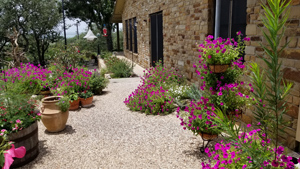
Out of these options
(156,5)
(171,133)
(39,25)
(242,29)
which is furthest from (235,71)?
(39,25)

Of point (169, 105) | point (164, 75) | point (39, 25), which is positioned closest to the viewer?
point (169, 105)

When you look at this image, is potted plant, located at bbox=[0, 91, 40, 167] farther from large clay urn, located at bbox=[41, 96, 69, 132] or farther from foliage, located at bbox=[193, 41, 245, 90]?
foliage, located at bbox=[193, 41, 245, 90]

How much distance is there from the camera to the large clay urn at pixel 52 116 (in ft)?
14.2

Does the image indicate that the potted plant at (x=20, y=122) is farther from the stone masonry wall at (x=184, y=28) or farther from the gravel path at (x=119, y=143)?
the stone masonry wall at (x=184, y=28)

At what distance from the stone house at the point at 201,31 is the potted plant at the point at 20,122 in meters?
3.11

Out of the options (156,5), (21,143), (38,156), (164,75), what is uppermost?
(156,5)

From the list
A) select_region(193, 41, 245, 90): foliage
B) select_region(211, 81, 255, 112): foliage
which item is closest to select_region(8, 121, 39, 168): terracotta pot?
select_region(193, 41, 245, 90): foliage

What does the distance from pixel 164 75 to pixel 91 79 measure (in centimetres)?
216

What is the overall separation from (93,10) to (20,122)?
20.5 m

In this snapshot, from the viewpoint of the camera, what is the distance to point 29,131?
11.1 feet

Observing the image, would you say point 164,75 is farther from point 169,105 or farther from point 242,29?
point 242,29

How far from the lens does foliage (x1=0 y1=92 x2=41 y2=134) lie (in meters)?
3.27

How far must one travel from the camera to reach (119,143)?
3.99 metres

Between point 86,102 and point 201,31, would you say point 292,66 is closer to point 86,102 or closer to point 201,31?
point 201,31
